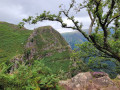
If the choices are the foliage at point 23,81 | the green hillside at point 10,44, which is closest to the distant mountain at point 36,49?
the green hillside at point 10,44

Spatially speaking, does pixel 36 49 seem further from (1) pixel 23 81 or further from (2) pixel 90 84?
(1) pixel 23 81

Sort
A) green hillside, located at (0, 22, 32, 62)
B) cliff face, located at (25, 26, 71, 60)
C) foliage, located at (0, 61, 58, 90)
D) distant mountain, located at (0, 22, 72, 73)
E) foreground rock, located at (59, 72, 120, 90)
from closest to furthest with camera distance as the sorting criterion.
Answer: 1. foliage, located at (0, 61, 58, 90)
2. foreground rock, located at (59, 72, 120, 90)
3. green hillside, located at (0, 22, 32, 62)
4. distant mountain, located at (0, 22, 72, 73)
5. cliff face, located at (25, 26, 71, 60)

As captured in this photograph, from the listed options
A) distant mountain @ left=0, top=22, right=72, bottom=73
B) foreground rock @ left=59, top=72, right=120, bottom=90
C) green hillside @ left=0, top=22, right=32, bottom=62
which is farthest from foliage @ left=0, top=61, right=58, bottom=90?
green hillside @ left=0, top=22, right=32, bottom=62

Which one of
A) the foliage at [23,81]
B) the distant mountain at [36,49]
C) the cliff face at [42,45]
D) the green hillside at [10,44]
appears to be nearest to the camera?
the foliage at [23,81]

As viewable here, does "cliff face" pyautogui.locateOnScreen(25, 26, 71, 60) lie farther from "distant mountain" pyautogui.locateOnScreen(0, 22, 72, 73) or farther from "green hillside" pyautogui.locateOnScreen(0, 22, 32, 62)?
"green hillside" pyautogui.locateOnScreen(0, 22, 32, 62)

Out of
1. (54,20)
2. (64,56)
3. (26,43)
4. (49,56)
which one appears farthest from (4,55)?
(54,20)

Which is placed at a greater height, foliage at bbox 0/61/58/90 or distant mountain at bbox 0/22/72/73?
foliage at bbox 0/61/58/90

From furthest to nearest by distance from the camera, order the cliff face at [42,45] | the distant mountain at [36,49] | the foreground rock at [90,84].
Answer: the cliff face at [42,45], the distant mountain at [36,49], the foreground rock at [90,84]

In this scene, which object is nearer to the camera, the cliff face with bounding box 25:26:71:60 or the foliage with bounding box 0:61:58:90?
the foliage with bounding box 0:61:58:90

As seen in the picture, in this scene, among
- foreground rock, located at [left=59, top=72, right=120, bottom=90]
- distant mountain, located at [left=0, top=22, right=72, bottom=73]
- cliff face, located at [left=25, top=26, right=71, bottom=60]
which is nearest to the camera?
foreground rock, located at [left=59, top=72, right=120, bottom=90]

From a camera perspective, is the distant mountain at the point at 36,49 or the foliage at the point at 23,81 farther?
the distant mountain at the point at 36,49

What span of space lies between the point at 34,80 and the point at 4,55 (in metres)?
94.2

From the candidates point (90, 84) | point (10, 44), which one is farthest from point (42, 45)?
point (90, 84)

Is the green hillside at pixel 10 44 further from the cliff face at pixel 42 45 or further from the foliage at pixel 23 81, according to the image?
the foliage at pixel 23 81
